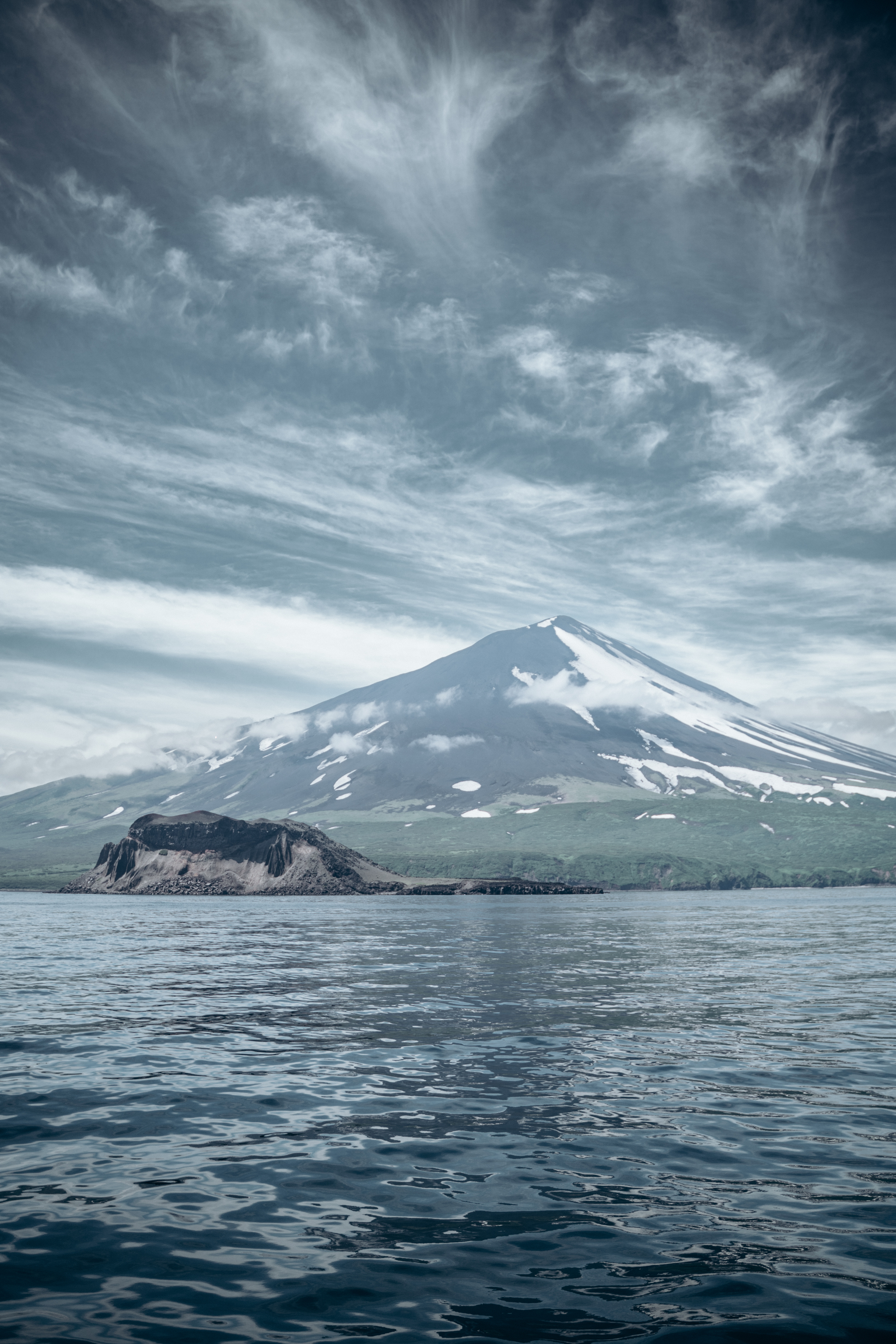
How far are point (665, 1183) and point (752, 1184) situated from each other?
1.27m

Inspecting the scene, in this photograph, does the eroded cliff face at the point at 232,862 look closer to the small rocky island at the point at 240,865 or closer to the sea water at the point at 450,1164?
the small rocky island at the point at 240,865

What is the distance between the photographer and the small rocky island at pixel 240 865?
190 m

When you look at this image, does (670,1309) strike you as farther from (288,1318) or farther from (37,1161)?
(37,1161)

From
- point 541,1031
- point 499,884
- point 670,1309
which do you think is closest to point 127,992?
point 541,1031

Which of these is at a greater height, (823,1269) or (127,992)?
(823,1269)

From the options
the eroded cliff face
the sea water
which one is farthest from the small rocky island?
the sea water

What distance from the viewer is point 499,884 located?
196 meters

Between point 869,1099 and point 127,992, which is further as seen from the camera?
point 127,992

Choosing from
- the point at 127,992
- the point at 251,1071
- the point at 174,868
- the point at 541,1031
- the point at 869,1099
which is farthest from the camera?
the point at 174,868

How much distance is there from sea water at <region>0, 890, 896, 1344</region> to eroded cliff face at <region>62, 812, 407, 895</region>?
162m

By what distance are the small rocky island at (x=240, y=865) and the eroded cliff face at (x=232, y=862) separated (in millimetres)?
148

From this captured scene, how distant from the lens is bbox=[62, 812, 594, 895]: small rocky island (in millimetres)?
189750

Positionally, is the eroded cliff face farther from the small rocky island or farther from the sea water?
the sea water

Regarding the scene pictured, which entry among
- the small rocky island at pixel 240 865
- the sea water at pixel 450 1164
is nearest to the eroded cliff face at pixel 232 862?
the small rocky island at pixel 240 865
